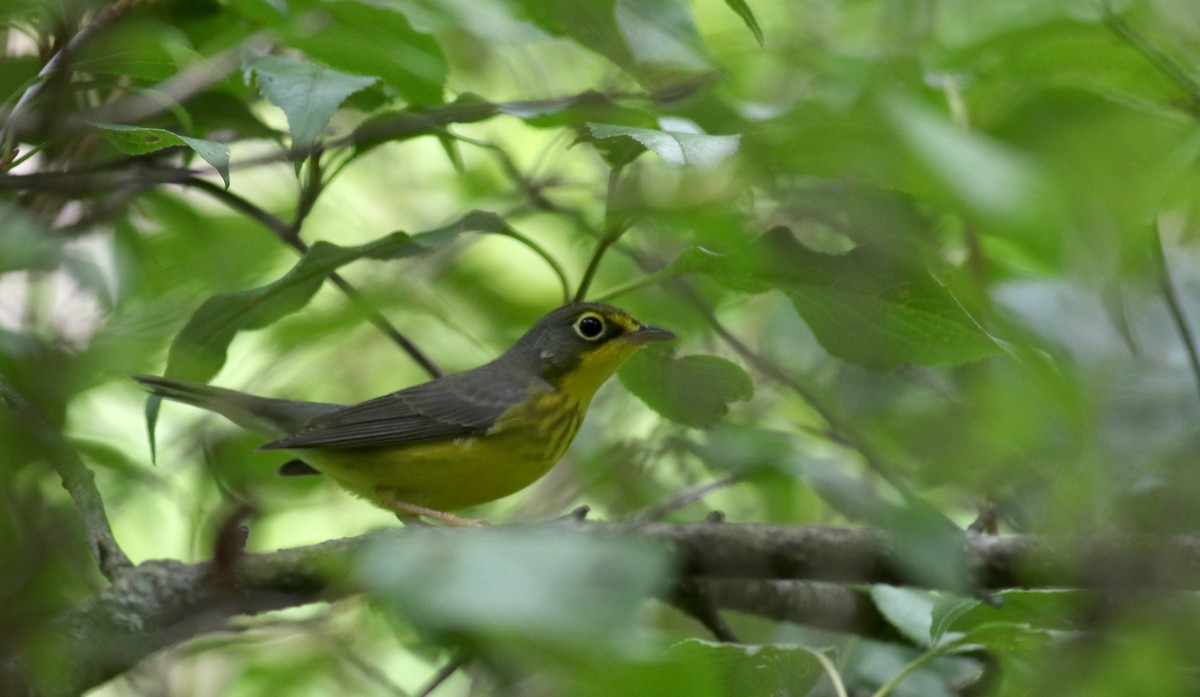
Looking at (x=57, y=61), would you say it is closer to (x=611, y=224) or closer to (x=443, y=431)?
(x=611, y=224)

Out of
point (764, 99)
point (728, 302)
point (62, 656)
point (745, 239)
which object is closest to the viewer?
point (62, 656)

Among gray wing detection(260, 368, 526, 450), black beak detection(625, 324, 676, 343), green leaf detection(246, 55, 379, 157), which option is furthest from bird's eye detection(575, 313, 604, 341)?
green leaf detection(246, 55, 379, 157)

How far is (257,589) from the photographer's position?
7.65ft

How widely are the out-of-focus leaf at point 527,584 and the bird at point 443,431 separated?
9.79ft

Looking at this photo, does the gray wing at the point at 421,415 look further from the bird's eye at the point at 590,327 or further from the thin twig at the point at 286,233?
the thin twig at the point at 286,233

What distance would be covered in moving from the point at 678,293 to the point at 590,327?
78 centimetres

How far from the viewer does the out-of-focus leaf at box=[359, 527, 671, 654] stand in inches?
33.9

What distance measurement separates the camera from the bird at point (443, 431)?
4188 millimetres

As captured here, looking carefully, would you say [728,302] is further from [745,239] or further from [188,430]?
[188,430]

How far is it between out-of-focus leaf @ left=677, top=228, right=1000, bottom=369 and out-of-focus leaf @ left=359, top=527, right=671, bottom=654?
5.33 ft

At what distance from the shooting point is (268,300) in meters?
2.76

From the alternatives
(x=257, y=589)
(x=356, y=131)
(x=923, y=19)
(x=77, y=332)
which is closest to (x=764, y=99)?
(x=923, y=19)

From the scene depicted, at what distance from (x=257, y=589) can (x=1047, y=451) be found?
194cm

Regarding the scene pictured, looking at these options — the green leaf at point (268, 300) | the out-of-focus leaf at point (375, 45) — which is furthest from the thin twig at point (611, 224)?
the out-of-focus leaf at point (375, 45)
